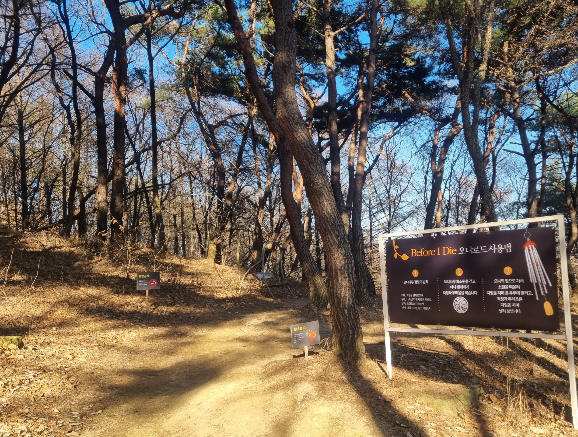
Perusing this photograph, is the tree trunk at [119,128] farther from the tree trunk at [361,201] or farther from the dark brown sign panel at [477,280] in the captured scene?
the dark brown sign panel at [477,280]

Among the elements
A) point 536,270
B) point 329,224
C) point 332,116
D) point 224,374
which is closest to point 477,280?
point 536,270

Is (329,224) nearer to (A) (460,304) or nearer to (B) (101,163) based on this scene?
(A) (460,304)

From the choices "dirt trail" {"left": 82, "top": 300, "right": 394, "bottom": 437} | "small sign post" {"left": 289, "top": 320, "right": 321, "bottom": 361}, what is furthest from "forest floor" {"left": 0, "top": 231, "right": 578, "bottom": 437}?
"small sign post" {"left": 289, "top": 320, "right": 321, "bottom": 361}

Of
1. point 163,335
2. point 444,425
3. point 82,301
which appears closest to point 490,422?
point 444,425

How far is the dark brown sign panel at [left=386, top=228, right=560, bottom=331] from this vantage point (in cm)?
439

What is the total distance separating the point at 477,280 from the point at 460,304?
33 cm

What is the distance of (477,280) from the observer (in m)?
4.81

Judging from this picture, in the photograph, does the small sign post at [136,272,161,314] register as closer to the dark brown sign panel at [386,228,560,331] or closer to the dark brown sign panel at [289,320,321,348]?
the dark brown sign panel at [289,320,321,348]

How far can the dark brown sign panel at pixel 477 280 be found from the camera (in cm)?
439

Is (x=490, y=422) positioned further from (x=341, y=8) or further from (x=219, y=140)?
(x=219, y=140)

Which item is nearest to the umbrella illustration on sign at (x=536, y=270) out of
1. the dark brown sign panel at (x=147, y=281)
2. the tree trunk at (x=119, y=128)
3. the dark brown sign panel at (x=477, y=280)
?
the dark brown sign panel at (x=477, y=280)

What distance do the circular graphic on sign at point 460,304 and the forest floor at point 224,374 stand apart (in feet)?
2.78

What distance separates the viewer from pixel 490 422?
4449mm

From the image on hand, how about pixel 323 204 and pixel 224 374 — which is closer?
pixel 323 204
